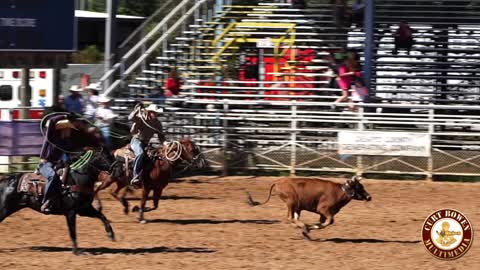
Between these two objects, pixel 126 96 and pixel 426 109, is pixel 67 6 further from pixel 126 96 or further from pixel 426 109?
pixel 426 109

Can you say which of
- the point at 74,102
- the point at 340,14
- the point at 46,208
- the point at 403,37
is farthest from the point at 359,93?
the point at 46,208

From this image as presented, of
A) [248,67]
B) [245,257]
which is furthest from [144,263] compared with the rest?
[248,67]

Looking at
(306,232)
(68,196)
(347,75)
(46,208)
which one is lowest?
(306,232)

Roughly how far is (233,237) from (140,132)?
2.74m

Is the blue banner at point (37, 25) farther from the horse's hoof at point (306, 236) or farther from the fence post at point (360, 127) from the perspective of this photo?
the horse's hoof at point (306, 236)

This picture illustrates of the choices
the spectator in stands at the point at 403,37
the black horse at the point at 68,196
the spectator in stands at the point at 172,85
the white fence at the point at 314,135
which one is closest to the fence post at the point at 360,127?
the white fence at the point at 314,135

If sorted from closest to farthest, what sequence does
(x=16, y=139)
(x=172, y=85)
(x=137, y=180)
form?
(x=137, y=180)
(x=16, y=139)
(x=172, y=85)

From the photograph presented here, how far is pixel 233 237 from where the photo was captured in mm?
14477

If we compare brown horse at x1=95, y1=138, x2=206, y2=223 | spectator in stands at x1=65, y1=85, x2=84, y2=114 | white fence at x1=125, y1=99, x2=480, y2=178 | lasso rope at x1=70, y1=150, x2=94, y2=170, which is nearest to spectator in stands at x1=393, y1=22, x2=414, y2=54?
white fence at x1=125, y1=99, x2=480, y2=178

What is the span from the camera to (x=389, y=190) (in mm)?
20031

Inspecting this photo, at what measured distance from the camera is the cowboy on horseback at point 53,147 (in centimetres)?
1274

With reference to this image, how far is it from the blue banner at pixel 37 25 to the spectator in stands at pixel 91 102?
920 millimetres

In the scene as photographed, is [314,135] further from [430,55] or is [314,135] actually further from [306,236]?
[306,236]

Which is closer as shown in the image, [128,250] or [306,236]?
[128,250]
